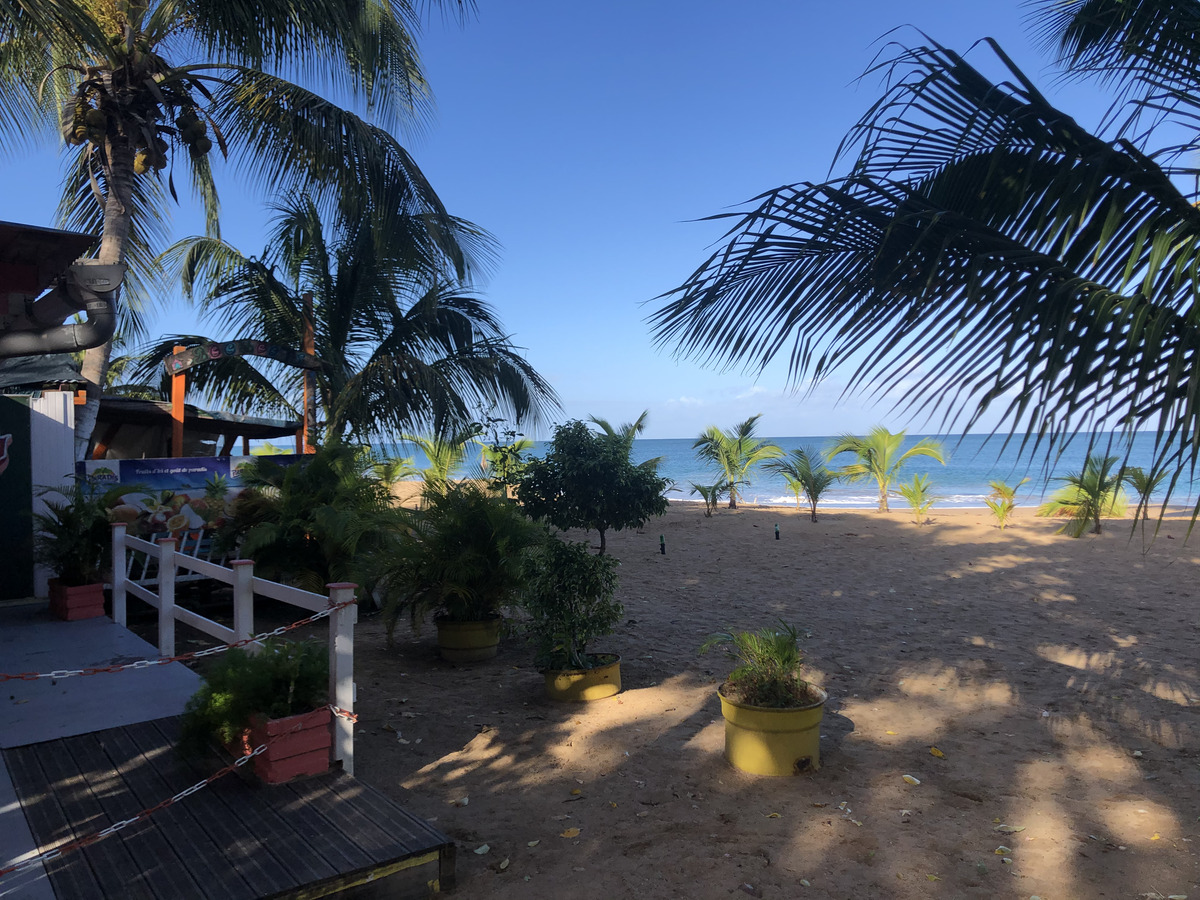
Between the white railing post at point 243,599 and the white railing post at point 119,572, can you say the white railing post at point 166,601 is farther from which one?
the white railing post at point 243,599

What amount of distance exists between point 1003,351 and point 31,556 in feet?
30.5

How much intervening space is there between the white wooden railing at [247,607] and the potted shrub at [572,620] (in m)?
2.00

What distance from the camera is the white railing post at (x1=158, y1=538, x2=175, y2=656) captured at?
19.4 feet

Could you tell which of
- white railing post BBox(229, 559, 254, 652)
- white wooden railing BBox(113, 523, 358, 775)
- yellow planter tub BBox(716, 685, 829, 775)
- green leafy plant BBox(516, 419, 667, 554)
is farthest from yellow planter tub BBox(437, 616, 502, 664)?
green leafy plant BBox(516, 419, 667, 554)

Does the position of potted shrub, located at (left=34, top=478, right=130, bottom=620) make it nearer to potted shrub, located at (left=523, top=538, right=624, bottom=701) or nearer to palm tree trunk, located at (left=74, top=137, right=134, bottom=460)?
palm tree trunk, located at (left=74, top=137, right=134, bottom=460)

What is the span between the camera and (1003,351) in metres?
2.05

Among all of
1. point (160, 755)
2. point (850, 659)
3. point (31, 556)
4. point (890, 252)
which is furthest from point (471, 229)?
point (890, 252)

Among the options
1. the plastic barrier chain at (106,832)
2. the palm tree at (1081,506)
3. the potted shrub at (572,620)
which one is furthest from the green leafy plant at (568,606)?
the palm tree at (1081,506)

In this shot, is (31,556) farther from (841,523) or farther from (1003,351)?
(841,523)

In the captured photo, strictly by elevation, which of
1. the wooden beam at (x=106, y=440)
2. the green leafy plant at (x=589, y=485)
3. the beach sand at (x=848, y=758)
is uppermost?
the wooden beam at (x=106, y=440)

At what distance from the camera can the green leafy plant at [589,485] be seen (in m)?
12.2

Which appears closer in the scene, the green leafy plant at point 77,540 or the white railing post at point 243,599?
the white railing post at point 243,599

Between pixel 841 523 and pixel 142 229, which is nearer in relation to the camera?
pixel 142 229

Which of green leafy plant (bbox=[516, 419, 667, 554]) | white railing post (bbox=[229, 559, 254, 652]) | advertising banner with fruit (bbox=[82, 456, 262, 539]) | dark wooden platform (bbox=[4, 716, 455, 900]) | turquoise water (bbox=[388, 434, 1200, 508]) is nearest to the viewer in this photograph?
dark wooden platform (bbox=[4, 716, 455, 900])
